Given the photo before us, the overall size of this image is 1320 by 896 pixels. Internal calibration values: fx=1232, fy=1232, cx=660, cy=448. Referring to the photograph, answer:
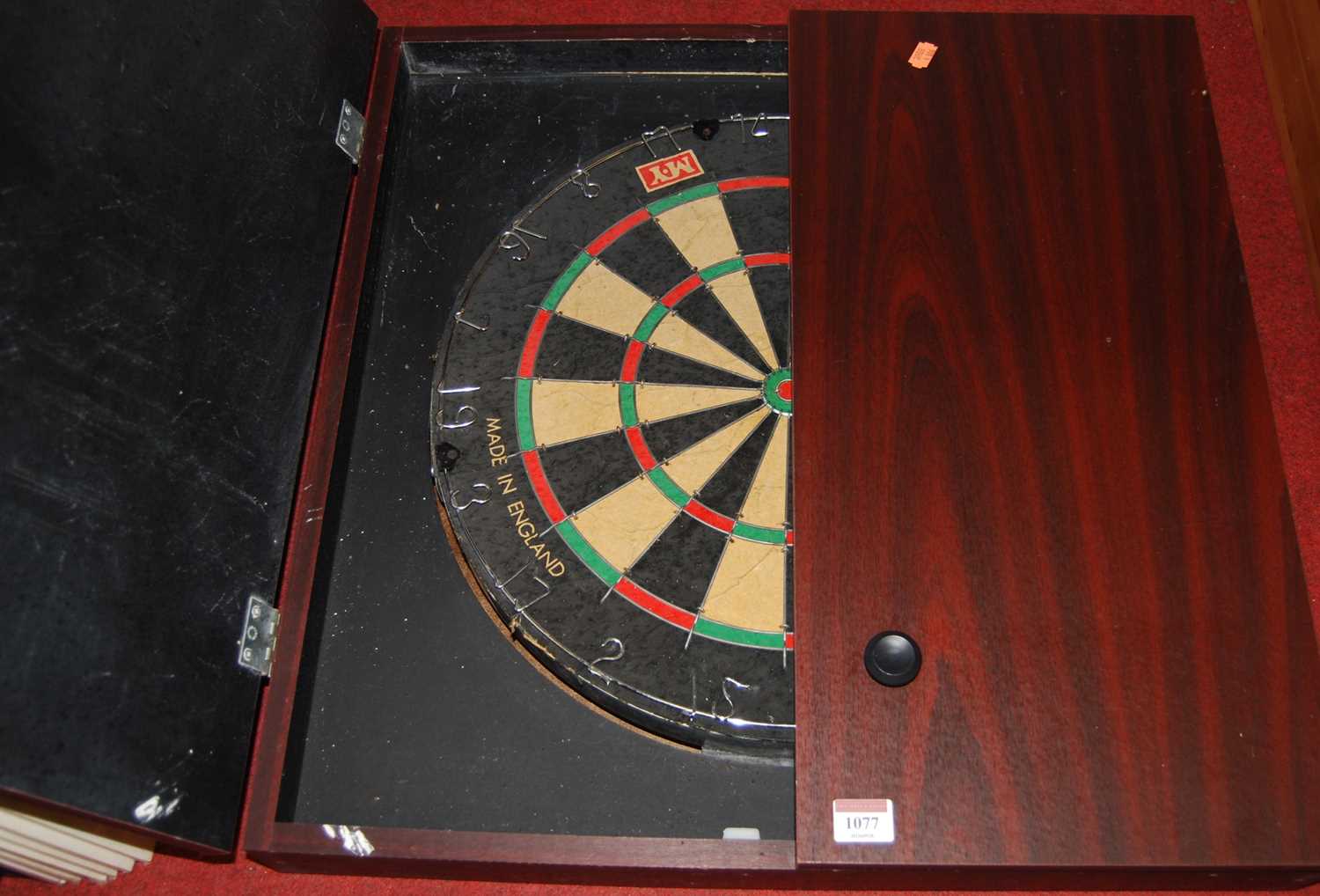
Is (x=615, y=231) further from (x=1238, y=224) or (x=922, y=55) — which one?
(x=1238, y=224)

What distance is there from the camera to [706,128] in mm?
1787

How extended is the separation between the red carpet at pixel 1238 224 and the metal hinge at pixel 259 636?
27 cm

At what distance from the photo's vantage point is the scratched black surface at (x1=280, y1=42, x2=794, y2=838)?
1.41 metres

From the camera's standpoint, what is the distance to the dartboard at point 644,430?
1436 mm

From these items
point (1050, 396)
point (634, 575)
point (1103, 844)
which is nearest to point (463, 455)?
point (634, 575)

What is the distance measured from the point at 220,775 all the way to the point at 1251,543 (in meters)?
Answer: 1.15

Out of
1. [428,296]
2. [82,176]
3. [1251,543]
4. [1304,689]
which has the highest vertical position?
[428,296]

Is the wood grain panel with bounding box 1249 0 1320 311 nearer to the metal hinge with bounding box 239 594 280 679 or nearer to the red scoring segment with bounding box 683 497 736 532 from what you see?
the red scoring segment with bounding box 683 497 736 532

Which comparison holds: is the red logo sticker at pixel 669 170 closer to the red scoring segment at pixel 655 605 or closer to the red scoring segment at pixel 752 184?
the red scoring segment at pixel 752 184

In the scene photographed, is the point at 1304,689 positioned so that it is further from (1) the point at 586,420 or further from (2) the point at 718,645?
(1) the point at 586,420

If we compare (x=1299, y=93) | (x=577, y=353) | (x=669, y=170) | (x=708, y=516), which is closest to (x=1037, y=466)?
(x=708, y=516)

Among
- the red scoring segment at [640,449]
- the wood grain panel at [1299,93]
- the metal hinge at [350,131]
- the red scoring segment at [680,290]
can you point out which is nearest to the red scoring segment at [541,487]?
the red scoring segment at [640,449]

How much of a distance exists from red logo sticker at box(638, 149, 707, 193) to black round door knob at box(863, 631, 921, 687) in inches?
31.1

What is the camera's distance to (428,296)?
1.73m
